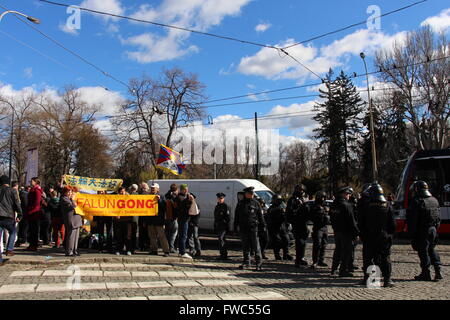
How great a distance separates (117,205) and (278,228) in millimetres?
4446

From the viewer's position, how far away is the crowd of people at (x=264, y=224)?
7.29 m

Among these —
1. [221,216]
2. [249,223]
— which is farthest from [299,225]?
[221,216]

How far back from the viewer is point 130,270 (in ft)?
27.9

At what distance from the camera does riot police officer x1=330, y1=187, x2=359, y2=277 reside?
26.6 feet

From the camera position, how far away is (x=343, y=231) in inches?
322

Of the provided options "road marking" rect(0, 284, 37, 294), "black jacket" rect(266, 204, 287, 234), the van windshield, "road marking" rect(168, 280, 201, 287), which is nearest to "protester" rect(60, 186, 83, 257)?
"road marking" rect(0, 284, 37, 294)

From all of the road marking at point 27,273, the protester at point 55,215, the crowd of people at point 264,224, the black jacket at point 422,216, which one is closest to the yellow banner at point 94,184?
the crowd of people at point 264,224

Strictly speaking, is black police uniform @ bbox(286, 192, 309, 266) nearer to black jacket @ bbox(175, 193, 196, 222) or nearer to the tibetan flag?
black jacket @ bbox(175, 193, 196, 222)

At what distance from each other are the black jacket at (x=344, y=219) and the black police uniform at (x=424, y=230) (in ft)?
3.59

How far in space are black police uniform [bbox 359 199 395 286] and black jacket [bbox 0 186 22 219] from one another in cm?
775

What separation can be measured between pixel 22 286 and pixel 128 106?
36.2 m

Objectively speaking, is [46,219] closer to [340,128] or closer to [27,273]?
[27,273]
